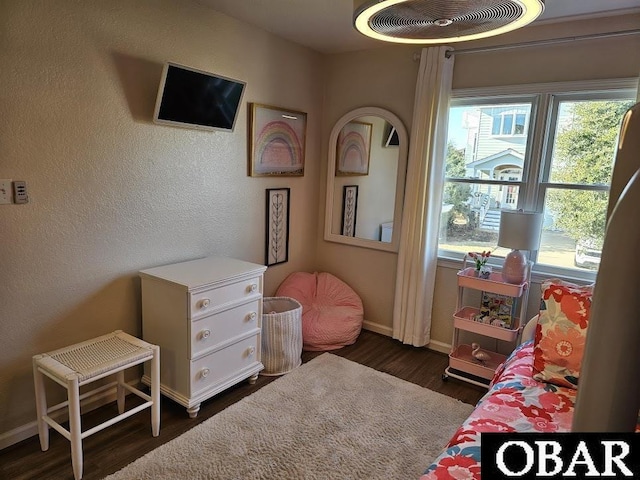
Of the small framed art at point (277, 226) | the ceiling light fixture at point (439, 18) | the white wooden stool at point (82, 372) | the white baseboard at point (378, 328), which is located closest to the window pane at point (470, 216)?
the white baseboard at point (378, 328)

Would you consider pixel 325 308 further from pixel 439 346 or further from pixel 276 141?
pixel 276 141

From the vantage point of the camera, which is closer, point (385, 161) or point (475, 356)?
point (475, 356)

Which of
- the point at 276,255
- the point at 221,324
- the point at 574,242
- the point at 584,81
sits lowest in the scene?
the point at 221,324

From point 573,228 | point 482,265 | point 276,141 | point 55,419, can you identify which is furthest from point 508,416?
point 276,141

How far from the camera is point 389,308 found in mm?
3844

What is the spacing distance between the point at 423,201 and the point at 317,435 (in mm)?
1889

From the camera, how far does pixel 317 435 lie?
93.4 inches

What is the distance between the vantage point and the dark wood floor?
2.07m

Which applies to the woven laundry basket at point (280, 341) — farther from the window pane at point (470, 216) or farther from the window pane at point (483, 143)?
the window pane at point (483, 143)

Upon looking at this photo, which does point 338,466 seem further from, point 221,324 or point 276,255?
point 276,255

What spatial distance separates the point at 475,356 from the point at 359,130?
2.10 meters

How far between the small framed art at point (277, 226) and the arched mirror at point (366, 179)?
499 mm

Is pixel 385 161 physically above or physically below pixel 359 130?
below

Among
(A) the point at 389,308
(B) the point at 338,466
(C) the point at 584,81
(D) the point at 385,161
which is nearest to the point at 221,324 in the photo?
(B) the point at 338,466
